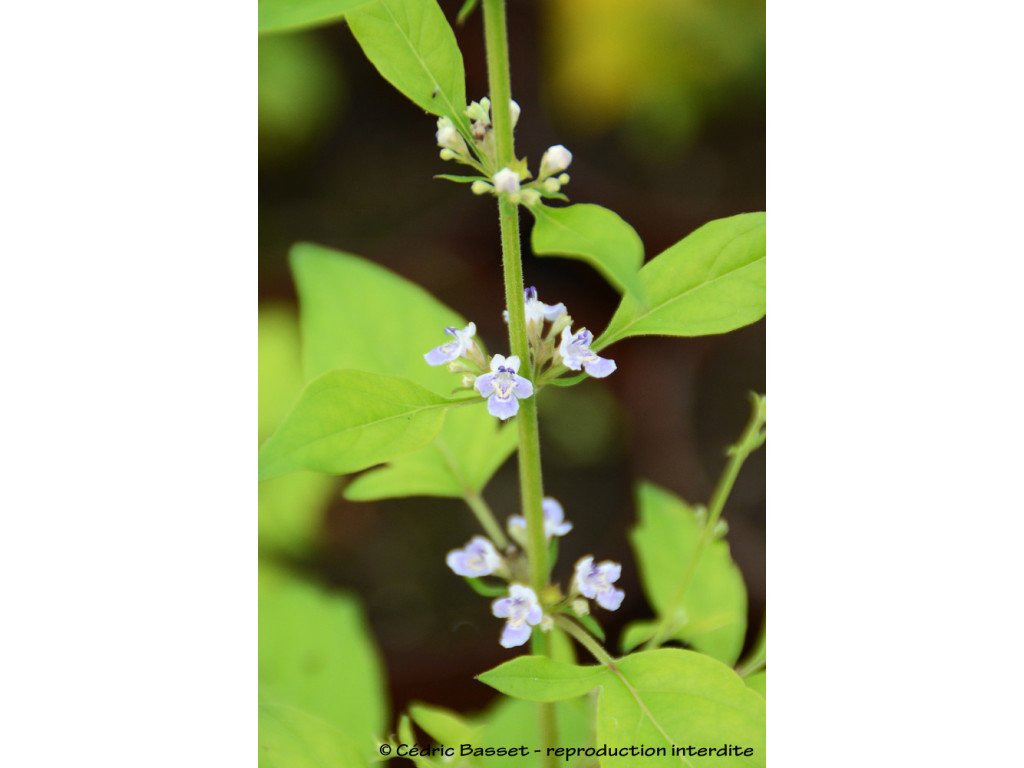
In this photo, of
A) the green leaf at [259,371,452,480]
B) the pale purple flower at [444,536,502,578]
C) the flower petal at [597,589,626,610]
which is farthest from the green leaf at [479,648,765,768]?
the green leaf at [259,371,452,480]

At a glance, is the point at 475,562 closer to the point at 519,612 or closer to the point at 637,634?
the point at 519,612

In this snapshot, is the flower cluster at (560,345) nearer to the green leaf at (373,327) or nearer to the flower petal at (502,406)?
the flower petal at (502,406)

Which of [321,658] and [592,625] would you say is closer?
[592,625]

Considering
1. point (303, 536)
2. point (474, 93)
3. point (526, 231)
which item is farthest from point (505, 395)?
point (303, 536)

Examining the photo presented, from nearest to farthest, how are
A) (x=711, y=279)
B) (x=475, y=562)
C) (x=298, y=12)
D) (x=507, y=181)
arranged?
(x=298, y=12) < (x=507, y=181) < (x=711, y=279) < (x=475, y=562)

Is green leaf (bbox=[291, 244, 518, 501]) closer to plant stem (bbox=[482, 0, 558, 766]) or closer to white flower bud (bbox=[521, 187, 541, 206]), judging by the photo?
plant stem (bbox=[482, 0, 558, 766])

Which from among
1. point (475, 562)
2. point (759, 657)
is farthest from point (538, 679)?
point (759, 657)
